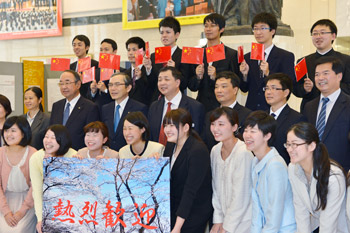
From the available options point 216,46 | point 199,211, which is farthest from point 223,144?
point 216,46

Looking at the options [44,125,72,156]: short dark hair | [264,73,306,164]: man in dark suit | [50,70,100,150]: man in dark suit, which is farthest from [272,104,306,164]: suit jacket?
[50,70,100,150]: man in dark suit

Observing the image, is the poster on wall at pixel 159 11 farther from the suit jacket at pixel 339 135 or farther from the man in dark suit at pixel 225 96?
the suit jacket at pixel 339 135

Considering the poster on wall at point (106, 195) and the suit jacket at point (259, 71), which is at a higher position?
the suit jacket at point (259, 71)

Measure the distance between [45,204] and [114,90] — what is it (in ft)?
4.41

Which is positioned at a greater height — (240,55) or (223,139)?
(240,55)

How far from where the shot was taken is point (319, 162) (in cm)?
310

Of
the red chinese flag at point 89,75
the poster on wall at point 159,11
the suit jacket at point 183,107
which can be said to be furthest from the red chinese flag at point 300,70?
the poster on wall at point 159,11

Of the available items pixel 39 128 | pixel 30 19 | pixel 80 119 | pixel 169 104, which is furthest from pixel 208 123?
pixel 30 19

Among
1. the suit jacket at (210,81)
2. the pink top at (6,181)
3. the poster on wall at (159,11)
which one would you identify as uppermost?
the poster on wall at (159,11)

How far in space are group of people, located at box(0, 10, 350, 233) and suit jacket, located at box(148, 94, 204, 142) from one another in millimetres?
12

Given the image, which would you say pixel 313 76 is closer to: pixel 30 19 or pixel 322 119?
pixel 322 119

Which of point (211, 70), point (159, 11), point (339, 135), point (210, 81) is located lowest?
point (339, 135)

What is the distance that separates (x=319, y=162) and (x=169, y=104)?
66.2 inches

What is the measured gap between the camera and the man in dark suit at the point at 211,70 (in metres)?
4.65
